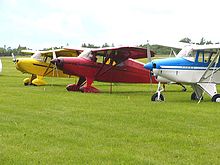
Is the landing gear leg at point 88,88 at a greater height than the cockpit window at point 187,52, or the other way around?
the cockpit window at point 187,52

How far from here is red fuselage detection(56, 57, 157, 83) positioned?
21078mm

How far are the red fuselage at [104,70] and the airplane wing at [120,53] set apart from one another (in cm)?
43

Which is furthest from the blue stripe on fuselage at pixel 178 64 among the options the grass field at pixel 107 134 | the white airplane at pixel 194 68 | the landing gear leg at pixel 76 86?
the landing gear leg at pixel 76 86

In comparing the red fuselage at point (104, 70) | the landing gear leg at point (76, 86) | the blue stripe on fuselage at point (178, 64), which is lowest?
the landing gear leg at point (76, 86)

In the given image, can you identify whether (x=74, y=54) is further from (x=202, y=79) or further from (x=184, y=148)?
(x=184, y=148)

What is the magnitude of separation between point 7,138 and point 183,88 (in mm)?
15955

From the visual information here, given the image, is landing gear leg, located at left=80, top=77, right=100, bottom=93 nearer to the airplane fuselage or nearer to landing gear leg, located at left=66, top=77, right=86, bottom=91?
landing gear leg, located at left=66, top=77, right=86, bottom=91

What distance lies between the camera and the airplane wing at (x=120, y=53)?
20438 millimetres

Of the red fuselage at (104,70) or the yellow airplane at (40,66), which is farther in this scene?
the yellow airplane at (40,66)

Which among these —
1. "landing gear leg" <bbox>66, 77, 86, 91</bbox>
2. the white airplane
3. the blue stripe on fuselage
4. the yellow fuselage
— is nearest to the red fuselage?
"landing gear leg" <bbox>66, 77, 86, 91</bbox>

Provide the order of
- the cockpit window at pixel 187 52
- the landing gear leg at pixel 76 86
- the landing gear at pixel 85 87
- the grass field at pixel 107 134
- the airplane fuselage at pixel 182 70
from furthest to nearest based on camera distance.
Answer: the landing gear leg at pixel 76 86 → the landing gear at pixel 85 87 → the cockpit window at pixel 187 52 → the airplane fuselage at pixel 182 70 → the grass field at pixel 107 134

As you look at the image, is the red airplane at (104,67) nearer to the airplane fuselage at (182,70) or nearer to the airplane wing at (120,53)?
the airplane wing at (120,53)

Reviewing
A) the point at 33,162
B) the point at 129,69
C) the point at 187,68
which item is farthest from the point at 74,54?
the point at 33,162

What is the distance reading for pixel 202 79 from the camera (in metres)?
17.2
